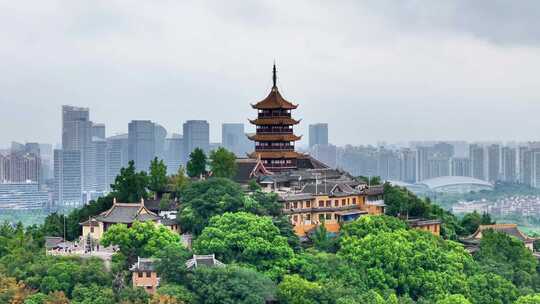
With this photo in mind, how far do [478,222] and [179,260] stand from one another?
9.58 metres

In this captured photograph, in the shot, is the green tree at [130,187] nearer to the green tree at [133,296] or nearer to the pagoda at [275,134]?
the pagoda at [275,134]

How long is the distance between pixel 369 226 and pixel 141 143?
40.4 meters

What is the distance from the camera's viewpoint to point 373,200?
23.5 metres

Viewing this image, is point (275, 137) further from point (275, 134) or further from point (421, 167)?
point (421, 167)

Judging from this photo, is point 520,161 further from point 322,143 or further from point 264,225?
point 264,225

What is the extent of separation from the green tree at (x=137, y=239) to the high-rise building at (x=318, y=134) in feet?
145

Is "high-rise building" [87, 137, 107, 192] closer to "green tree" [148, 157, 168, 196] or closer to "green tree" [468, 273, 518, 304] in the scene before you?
"green tree" [148, 157, 168, 196]

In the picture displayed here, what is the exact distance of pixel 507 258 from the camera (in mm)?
22484

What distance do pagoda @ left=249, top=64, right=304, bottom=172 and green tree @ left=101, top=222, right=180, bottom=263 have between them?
581cm

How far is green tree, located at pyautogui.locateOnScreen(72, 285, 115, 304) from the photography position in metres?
17.3

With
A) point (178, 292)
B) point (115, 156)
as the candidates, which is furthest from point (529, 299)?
point (115, 156)

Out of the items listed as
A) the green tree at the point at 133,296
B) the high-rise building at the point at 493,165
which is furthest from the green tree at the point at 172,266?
the high-rise building at the point at 493,165

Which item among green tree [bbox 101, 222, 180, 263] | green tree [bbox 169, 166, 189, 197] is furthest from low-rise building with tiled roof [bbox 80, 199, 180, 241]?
green tree [bbox 169, 166, 189, 197]

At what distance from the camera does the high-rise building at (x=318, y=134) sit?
6381cm
